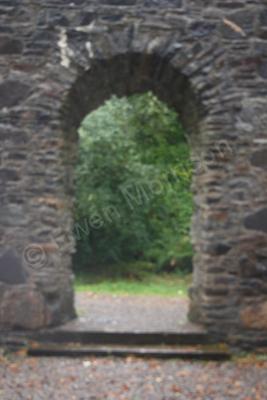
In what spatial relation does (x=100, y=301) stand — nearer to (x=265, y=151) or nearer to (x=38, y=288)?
(x=38, y=288)

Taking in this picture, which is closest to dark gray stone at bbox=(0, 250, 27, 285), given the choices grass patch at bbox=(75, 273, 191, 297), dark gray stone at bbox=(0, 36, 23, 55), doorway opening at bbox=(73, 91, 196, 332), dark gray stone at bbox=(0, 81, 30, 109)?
dark gray stone at bbox=(0, 81, 30, 109)

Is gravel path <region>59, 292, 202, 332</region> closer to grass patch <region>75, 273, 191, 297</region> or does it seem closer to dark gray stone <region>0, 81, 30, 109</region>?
grass patch <region>75, 273, 191, 297</region>

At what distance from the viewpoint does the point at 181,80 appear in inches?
224

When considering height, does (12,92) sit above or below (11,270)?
above

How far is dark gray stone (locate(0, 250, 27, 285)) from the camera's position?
5613 mm

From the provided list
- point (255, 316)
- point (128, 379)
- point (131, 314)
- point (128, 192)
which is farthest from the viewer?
point (128, 192)

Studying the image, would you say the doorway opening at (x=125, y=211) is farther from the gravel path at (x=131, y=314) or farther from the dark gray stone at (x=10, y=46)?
the dark gray stone at (x=10, y=46)

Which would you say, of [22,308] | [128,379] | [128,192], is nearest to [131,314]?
[22,308]

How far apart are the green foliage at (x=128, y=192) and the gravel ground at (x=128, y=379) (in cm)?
548

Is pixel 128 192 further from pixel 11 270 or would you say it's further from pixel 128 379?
pixel 128 379

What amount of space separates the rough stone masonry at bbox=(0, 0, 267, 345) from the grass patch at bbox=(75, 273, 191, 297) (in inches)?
139

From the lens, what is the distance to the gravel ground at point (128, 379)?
14.8 ft

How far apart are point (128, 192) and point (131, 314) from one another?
471 cm

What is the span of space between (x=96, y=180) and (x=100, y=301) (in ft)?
12.2
